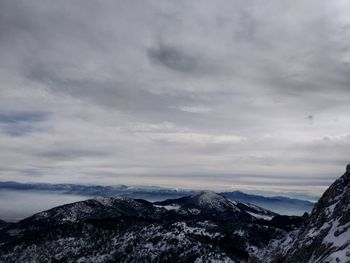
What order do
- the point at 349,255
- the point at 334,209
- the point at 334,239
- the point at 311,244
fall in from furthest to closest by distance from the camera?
the point at 334,209 < the point at 311,244 < the point at 334,239 < the point at 349,255

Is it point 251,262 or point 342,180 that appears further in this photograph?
point 251,262

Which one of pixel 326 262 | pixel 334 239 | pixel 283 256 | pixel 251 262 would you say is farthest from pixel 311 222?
pixel 251 262

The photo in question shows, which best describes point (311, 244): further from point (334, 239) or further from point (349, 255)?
point (349, 255)

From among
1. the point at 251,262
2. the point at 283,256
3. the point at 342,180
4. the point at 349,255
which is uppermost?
the point at 342,180

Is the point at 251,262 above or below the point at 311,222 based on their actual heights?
below

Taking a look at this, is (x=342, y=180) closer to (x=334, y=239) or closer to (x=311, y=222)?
(x=311, y=222)

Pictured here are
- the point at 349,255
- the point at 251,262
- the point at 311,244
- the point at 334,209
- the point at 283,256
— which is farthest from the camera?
the point at 251,262

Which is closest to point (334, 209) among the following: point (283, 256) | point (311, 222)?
point (311, 222)

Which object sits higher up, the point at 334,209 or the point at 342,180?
the point at 342,180

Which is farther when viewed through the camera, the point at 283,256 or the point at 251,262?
the point at 251,262
